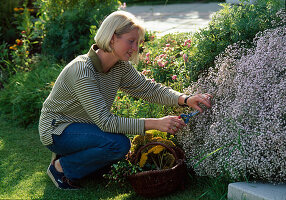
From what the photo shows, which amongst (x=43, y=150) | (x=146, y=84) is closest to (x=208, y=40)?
(x=146, y=84)

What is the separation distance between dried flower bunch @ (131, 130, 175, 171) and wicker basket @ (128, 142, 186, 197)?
0.13 metres

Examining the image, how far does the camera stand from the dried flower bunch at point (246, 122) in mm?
2535

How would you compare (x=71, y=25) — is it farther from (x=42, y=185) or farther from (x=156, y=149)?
(x=156, y=149)

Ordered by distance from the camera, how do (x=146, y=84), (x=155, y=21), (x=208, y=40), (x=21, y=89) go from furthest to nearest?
(x=155, y=21) → (x=21, y=89) → (x=208, y=40) → (x=146, y=84)

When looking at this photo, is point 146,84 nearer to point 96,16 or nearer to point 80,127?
point 80,127

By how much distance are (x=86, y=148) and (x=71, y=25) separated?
357 cm

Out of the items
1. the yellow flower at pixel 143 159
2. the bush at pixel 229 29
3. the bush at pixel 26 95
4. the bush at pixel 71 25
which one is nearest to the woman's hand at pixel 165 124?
the yellow flower at pixel 143 159

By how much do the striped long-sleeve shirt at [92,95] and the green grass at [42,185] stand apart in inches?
16.4

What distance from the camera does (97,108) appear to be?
9.25ft

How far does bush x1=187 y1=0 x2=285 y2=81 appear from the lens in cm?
349

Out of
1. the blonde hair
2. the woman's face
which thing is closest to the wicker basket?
the woman's face

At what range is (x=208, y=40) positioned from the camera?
365 centimetres

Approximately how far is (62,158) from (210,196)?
1.22m

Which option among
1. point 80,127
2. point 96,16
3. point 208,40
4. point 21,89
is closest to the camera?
point 80,127
